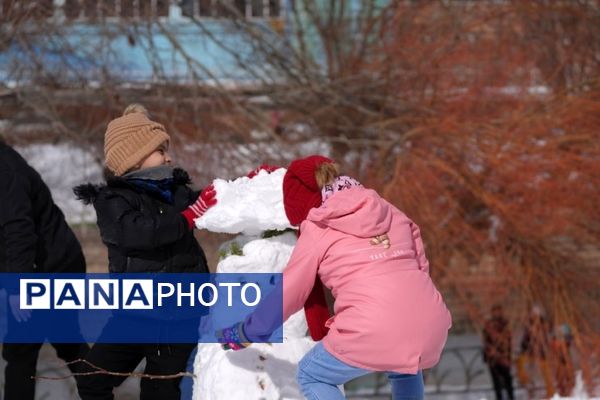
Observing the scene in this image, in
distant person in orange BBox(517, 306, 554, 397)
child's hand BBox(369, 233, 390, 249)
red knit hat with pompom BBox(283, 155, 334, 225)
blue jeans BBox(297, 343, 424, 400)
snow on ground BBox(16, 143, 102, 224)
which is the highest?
red knit hat with pompom BBox(283, 155, 334, 225)

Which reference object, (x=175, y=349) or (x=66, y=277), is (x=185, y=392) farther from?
(x=66, y=277)

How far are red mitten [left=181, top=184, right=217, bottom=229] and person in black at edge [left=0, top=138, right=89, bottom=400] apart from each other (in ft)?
2.74

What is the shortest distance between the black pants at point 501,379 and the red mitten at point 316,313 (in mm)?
Result: 6479

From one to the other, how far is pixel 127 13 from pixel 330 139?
235cm

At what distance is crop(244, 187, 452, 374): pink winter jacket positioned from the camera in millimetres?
3137

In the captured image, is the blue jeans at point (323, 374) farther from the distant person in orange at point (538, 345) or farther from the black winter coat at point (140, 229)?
the distant person in orange at point (538, 345)

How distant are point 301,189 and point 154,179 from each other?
25.7 inches

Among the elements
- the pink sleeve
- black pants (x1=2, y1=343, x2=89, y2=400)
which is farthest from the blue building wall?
the pink sleeve

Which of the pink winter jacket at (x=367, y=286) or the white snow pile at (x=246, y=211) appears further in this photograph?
the white snow pile at (x=246, y=211)

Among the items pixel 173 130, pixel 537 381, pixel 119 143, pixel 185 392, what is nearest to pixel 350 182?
pixel 119 143

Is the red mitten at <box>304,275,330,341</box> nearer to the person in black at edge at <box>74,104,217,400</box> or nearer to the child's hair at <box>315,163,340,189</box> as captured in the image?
the child's hair at <box>315,163,340,189</box>

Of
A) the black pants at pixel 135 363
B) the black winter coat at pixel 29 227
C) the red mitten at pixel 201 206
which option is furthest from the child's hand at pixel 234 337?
the black winter coat at pixel 29 227

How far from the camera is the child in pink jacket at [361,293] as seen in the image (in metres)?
3.14

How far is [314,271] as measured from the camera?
3.21m
